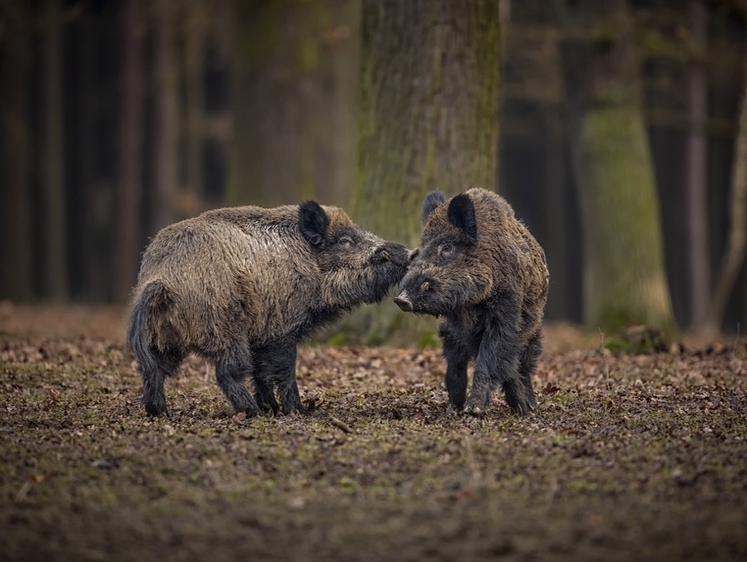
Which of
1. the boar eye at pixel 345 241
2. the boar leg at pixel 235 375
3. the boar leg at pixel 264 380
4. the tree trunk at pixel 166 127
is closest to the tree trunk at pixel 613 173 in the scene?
the boar eye at pixel 345 241

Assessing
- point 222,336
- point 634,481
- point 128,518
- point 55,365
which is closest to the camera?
point 128,518

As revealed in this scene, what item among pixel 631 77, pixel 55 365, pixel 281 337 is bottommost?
pixel 55 365

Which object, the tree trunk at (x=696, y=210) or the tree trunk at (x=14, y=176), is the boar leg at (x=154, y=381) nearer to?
the tree trunk at (x=696, y=210)

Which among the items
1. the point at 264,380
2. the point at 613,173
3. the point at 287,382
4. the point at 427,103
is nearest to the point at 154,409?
the point at 264,380

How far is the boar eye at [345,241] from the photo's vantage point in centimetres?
983

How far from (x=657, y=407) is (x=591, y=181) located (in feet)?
28.1

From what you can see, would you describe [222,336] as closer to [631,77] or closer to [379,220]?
[379,220]

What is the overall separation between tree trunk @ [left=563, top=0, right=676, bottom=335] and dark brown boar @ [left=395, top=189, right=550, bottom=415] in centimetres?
724

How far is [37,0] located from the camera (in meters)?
26.4

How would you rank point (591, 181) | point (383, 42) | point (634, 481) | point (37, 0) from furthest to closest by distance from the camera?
1. point (37, 0)
2. point (591, 181)
3. point (383, 42)
4. point (634, 481)

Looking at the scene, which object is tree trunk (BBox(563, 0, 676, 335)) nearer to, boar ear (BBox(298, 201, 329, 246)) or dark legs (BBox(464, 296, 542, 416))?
dark legs (BBox(464, 296, 542, 416))

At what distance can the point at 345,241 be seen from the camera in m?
9.84

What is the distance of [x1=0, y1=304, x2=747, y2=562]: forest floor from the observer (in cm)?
555

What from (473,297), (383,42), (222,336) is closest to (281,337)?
(222,336)
